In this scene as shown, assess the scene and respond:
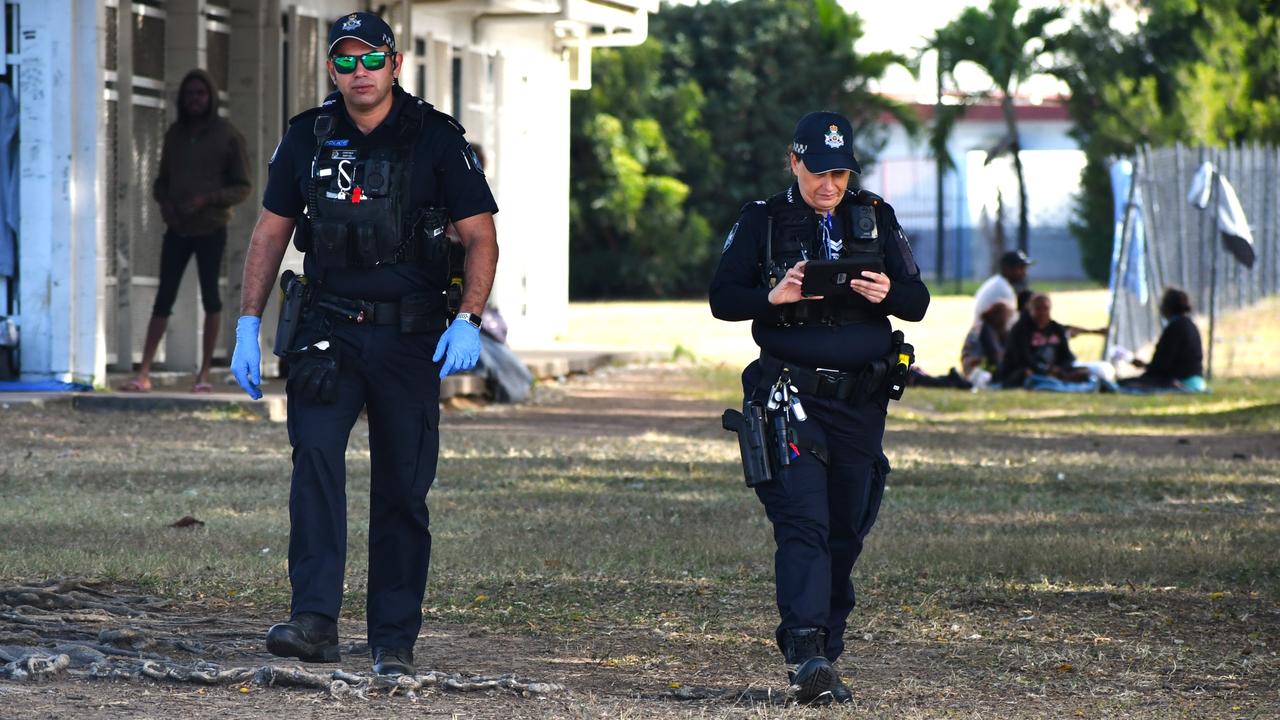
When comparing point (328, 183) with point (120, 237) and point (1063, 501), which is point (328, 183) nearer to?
point (1063, 501)

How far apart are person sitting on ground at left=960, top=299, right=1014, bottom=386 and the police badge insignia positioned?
13306 millimetres

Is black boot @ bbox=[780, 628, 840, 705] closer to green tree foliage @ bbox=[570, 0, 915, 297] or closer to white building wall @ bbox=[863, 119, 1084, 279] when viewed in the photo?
green tree foliage @ bbox=[570, 0, 915, 297]

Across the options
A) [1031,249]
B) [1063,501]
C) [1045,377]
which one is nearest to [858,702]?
[1063,501]

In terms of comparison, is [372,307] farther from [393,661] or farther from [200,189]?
[200,189]

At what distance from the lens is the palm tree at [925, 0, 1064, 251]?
46.7 metres

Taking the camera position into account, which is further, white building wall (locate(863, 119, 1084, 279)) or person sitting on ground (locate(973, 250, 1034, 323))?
white building wall (locate(863, 119, 1084, 279))

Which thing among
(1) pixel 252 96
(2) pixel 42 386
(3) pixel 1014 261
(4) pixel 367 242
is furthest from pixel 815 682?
(3) pixel 1014 261

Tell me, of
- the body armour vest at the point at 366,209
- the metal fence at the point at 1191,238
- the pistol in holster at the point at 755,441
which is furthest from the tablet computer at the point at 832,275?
the metal fence at the point at 1191,238

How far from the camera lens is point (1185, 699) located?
18.0 ft

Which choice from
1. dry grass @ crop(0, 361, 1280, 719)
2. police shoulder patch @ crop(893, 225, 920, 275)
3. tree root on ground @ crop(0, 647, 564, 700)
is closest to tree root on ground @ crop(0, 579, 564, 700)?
tree root on ground @ crop(0, 647, 564, 700)

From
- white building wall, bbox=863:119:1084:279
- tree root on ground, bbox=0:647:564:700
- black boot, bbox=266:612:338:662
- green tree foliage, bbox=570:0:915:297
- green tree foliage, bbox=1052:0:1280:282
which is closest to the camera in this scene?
tree root on ground, bbox=0:647:564:700

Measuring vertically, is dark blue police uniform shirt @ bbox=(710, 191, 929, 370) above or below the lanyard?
below

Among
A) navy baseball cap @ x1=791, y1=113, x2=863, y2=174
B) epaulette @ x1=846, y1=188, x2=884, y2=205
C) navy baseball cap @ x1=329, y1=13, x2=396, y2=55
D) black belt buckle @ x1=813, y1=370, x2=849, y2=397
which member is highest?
navy baseball cap @ x1=329, y1=13, x2=396, y2=55

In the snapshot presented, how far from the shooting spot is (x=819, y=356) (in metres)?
5.50
